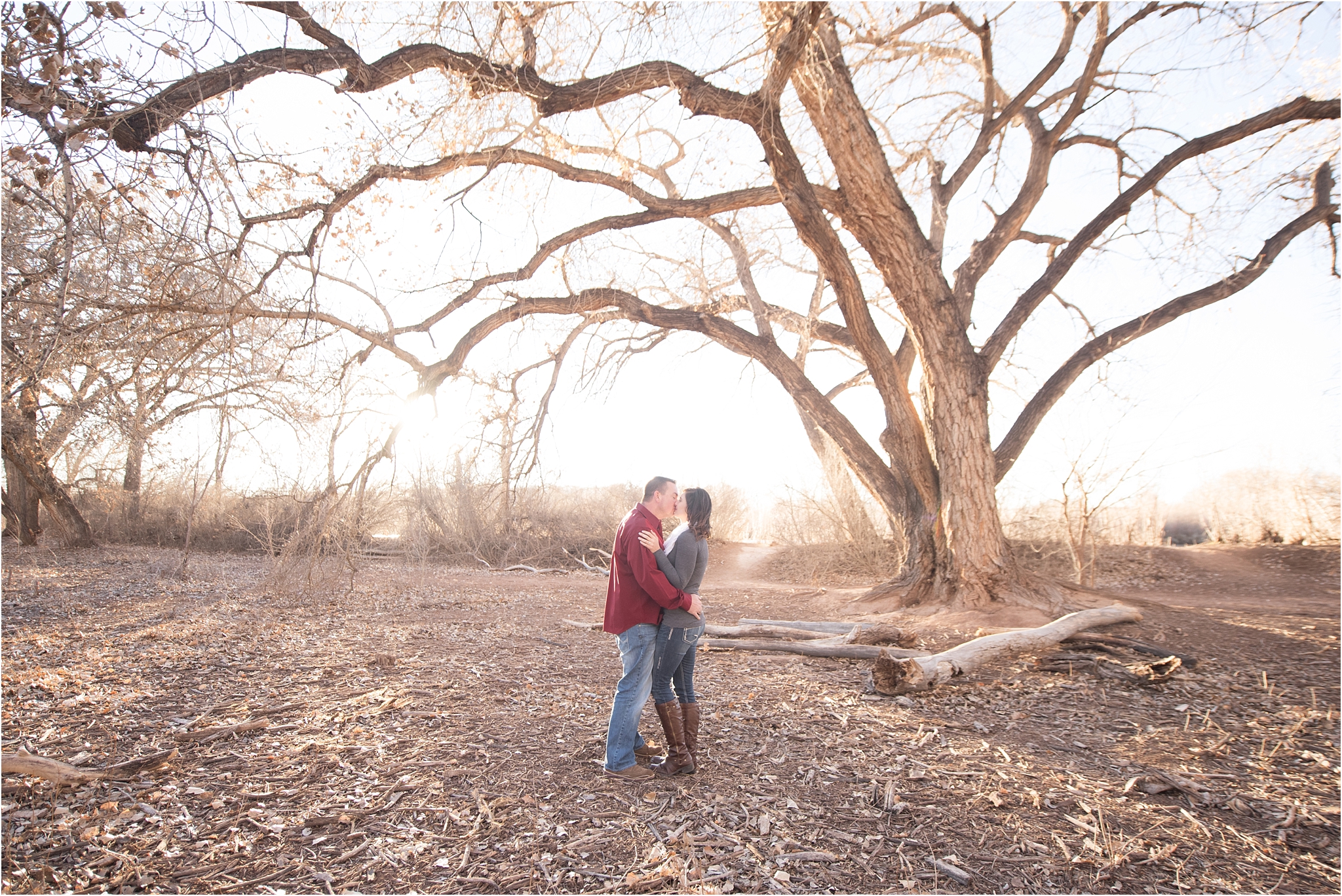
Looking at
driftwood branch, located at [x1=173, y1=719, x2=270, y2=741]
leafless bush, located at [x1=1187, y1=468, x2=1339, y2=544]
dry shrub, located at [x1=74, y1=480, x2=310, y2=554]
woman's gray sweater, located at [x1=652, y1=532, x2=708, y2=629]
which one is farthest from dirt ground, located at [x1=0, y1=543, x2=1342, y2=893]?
dry shrub, located at [x1=74, y1=480, x2=310, y2=554]

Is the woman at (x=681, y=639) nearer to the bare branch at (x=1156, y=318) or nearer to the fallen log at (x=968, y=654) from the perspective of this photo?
the fallen log at (x=968, y=654)

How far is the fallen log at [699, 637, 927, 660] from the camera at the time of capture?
5566 mm

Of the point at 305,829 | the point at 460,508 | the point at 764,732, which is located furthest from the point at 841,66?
the point at 460,508

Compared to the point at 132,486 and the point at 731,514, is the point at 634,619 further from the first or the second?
the point at 132,486

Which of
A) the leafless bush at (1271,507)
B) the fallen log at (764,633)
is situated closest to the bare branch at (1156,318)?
the fallen log at (764,633)

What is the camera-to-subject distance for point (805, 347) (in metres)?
11.7

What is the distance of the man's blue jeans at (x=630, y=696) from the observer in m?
3.31

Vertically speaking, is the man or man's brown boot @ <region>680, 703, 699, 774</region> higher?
the man

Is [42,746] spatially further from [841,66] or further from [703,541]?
[841,66]

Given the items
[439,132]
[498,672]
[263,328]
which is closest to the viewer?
[498,672]

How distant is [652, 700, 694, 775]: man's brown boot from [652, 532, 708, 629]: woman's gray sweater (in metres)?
0.41

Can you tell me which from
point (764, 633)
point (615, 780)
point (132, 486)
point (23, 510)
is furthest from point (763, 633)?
point (132, 486)

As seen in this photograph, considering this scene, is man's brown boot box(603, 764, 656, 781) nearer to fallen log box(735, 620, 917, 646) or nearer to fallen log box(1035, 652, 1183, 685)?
fallen log box(735, 620, 917, 646)

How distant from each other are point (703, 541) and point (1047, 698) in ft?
9.48
